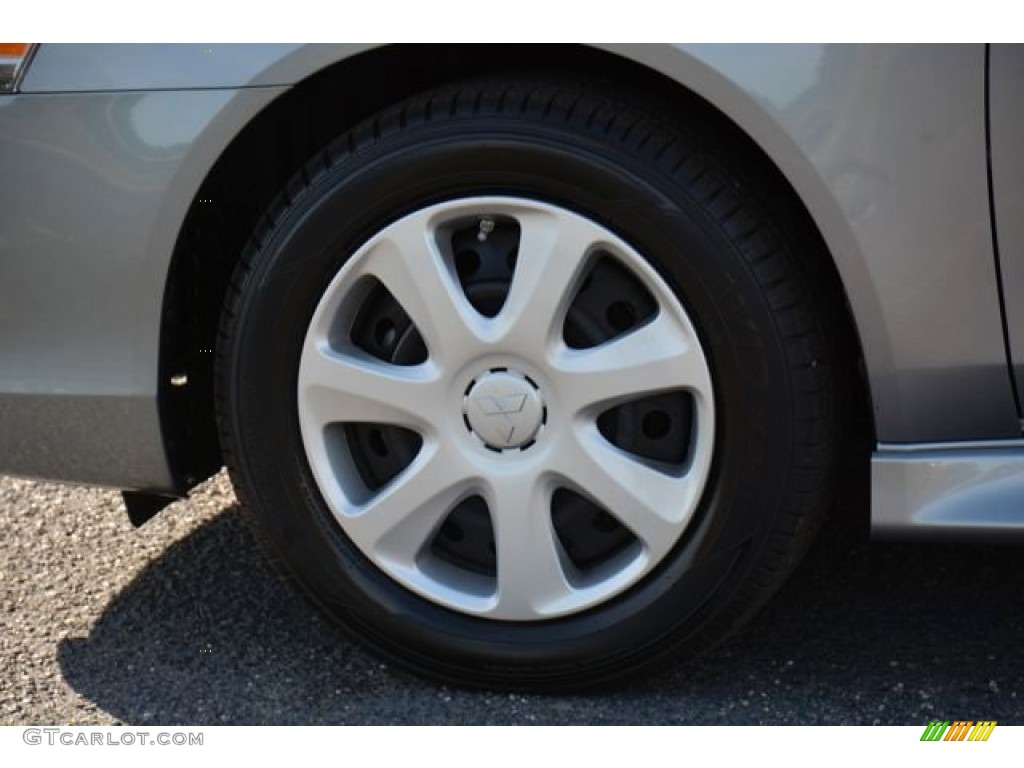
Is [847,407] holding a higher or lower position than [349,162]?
higher

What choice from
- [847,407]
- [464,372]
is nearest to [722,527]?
[847,407]

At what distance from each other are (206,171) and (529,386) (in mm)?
537

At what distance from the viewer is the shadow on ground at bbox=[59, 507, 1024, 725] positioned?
257 cm

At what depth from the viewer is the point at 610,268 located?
2475 mm

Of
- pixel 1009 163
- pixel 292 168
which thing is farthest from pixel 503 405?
pixel 1009 163

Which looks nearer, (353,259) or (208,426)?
(353,259)

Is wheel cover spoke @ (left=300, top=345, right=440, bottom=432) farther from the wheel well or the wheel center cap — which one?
the wheel well

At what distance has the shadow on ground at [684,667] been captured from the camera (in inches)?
101

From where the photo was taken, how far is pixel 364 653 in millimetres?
2768

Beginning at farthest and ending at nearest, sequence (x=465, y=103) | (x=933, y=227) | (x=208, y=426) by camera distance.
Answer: (x=208, y=426), (x=465, y=103), (x=933, y=227)

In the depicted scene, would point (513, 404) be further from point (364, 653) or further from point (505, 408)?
point (364, 653)

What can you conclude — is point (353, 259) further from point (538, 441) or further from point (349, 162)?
point (538, 441)

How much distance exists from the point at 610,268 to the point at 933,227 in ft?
1.51

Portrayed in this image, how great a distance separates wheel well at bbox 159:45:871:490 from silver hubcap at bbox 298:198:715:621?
21 cm
